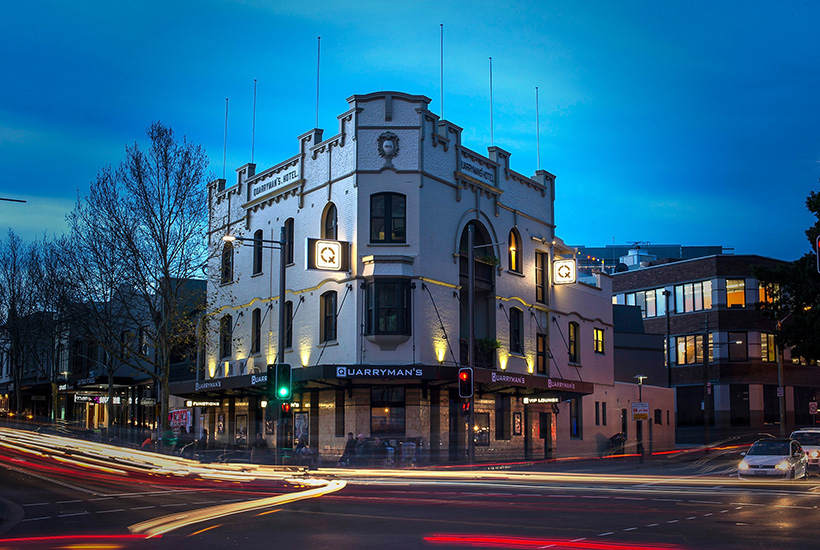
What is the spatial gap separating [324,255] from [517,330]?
35.4ft

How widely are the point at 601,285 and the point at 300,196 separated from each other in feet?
62.0

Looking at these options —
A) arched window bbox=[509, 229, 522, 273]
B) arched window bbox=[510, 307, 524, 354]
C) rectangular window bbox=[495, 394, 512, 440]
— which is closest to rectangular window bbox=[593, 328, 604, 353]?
arched window bbox=[510, 307, 524, 354]

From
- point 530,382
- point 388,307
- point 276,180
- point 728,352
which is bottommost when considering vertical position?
point 530,382

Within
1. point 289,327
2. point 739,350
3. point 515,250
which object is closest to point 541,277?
point 515,250

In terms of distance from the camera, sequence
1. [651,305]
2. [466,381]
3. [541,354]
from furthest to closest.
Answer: [651,305] → [541,354] → [466,381]

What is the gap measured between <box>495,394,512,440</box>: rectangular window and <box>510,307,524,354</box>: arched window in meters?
2.43

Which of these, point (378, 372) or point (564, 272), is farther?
point (564, 272)

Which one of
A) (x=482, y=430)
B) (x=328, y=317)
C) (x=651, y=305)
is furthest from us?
(x=651, y=305)

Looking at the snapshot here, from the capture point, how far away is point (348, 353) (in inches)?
1326

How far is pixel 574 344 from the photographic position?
44156 millimetres

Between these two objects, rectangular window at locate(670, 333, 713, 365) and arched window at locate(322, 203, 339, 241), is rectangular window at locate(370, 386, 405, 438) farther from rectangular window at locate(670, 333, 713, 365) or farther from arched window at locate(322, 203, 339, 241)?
rectangular window at locate(670, 333, 713, 365)

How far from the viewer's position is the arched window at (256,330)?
39188mm

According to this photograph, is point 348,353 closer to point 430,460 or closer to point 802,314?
point 430,460

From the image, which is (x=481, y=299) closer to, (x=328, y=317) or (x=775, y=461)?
(x=328, y=317)
